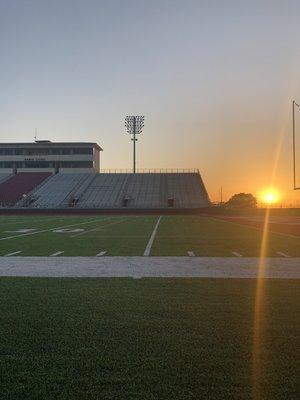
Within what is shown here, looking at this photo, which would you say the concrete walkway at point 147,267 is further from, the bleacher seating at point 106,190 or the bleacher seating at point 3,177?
the bleacher seating at point 3,177

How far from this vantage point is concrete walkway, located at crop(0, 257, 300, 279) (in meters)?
8.43

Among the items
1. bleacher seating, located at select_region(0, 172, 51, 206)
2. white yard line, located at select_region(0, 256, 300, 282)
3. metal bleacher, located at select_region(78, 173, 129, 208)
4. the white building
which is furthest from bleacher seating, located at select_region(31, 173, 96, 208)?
white yard line, located at select_region(0, 256, 300, 282)

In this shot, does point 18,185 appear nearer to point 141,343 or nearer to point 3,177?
point 3,177

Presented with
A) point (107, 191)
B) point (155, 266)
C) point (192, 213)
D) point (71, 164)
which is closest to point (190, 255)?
point (155, 266)

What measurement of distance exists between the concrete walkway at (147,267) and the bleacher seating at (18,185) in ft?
174

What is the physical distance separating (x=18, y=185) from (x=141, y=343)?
224 ft

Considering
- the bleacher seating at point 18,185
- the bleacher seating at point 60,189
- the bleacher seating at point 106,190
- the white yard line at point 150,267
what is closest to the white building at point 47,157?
the bleacher seating at point 18,185

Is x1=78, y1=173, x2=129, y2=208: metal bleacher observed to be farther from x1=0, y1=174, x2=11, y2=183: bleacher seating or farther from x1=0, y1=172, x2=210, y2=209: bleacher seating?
x1=0, y1=174, x2=11, y2=183: bleacher seating

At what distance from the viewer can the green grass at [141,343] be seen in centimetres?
334

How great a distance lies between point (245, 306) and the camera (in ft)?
19.2

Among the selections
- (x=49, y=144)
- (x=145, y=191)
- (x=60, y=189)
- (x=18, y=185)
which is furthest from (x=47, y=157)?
(x=145, y=191)

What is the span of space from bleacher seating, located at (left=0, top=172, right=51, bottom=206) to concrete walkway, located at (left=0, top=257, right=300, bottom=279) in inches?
2089

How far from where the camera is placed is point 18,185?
70.0 meters

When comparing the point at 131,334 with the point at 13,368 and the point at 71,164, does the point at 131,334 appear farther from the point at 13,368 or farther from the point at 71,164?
the point at 71,164
